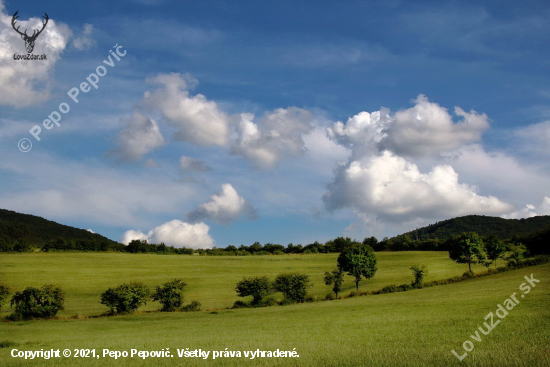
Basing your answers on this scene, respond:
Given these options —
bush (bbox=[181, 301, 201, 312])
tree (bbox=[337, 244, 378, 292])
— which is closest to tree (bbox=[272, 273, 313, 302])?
bush (bbox=[181, 301, 201, 312])

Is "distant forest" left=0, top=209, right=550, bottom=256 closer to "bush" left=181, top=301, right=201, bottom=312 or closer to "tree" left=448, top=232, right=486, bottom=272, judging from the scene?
"tree" left=448, top=232, right=486, bottom=272

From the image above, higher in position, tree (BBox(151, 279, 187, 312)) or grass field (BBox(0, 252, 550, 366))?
grass field (BBox(0, 252, 550, 366))

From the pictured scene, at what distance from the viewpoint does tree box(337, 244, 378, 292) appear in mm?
69062

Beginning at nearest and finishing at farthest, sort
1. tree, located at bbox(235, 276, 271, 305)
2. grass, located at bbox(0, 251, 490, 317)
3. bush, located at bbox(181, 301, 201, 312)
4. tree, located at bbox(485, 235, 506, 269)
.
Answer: bush, located at bbox(181, 301, 201, 312) → tree, located at bbox(235, 276, 271, 305) → grass, located at bbox(0, 251, 490, 317) → tree, located at bbox(485, 235, 506, 269)

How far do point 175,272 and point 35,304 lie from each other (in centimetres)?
4531

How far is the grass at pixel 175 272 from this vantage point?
212 ft

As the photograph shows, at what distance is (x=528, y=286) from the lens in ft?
131

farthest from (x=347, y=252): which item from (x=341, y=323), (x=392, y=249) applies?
(x=392, y=249)

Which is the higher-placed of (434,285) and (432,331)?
(432,331)

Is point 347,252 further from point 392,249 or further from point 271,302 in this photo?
point 392,249

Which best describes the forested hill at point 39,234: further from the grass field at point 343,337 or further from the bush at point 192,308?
the bush at point 192,308

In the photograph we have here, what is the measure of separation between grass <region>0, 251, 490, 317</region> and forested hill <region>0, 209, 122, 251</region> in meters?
15.1

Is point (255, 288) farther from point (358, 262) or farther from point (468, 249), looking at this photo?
point (468, 249)

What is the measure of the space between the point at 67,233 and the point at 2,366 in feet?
523
